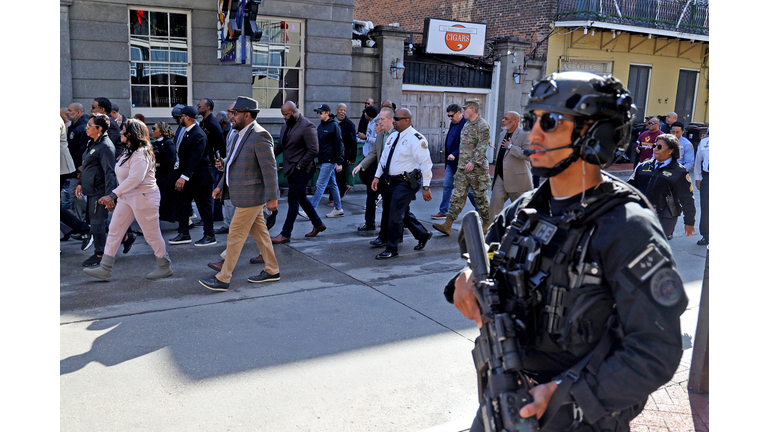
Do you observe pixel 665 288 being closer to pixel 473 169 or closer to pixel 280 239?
pixel 280 239

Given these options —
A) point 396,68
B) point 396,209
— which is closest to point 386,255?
point 396,209

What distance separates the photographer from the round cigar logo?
1788 cm

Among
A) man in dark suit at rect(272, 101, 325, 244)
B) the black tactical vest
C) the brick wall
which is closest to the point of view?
the black tactical vest

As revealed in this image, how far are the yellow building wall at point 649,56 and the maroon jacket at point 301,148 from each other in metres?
13.5

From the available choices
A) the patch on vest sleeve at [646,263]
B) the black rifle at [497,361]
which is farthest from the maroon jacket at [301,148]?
the patch on vest sleeve at [646,263]

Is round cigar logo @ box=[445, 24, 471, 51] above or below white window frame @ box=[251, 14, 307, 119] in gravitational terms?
above

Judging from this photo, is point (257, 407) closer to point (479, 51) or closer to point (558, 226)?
point (558, 226)

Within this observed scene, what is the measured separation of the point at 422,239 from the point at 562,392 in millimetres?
6250

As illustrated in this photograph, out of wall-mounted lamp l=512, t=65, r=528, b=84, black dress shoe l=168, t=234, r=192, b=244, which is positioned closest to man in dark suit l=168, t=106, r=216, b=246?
black dress shoe l=168, t=234, r=192, b=244

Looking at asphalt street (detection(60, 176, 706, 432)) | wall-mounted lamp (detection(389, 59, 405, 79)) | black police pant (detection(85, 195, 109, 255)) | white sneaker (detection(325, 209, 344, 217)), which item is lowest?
asphalt street (detection(60, 176, 706, 432))

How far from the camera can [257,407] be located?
12.5ft

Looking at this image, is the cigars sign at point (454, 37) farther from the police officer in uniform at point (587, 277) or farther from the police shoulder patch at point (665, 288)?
the police shoulder patch at point (665, 288)

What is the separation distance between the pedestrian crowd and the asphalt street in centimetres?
42

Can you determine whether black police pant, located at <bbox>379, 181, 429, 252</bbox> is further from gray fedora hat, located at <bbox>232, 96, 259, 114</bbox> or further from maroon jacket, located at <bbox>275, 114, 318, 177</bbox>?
gray fedora hat, located at <bbox>232, 96, 259, 114</bbox>
